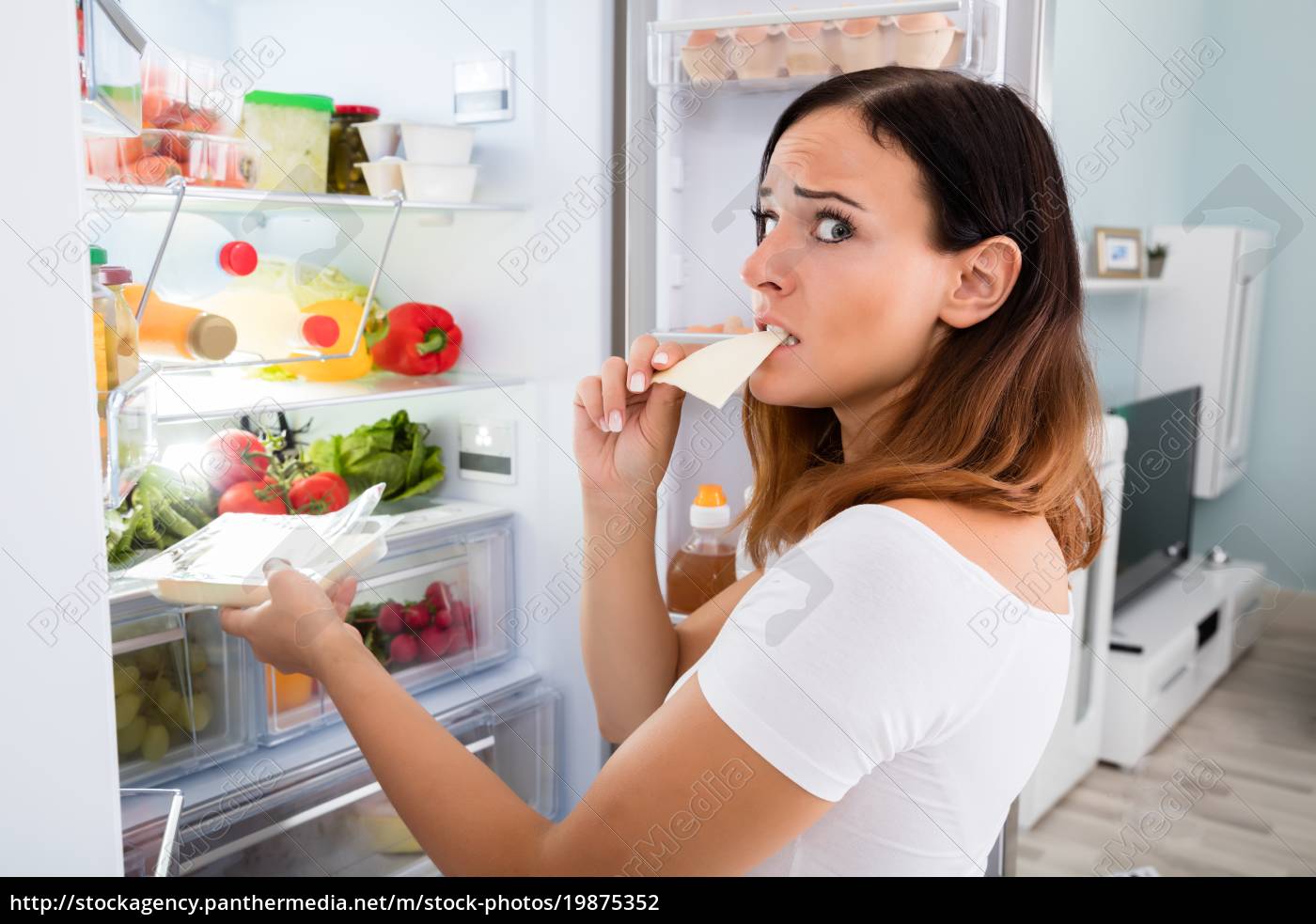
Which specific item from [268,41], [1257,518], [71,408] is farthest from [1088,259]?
[71,408]

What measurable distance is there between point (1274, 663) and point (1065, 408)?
295 centimetres

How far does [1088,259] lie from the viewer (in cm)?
297

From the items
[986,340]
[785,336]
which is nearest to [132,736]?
[785,336]

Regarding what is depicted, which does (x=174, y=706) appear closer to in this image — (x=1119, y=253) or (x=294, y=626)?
(x=294, y=626)

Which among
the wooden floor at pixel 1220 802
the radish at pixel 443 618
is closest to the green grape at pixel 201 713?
the radish at pixel 443 618

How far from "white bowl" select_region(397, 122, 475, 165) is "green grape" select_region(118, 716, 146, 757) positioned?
78 cm

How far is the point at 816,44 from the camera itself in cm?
122

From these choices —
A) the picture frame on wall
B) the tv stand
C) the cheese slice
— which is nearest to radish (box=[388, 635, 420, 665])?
the cheese slice

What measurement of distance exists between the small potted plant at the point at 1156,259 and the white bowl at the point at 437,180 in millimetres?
2438

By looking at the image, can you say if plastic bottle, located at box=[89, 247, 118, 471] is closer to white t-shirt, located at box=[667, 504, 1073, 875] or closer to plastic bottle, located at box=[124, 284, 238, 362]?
plastic bottle, located at box=[124, 284, 238, 362]

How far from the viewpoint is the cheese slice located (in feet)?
2.71

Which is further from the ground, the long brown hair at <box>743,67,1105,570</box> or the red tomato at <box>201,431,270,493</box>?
the long brown hair at <box>743,67,1105,570</box>

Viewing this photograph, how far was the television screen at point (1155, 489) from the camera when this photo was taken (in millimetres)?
2729
